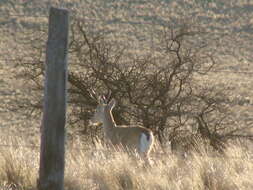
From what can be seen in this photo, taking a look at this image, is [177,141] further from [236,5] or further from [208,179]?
[236,5]

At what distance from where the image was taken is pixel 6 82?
3003 cm

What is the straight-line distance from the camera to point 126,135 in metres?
10.5

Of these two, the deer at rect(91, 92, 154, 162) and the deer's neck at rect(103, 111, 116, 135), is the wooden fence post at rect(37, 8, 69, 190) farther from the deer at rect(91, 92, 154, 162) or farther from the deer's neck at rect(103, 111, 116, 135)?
the deer's neck at rect(103, 111, 116, 135)

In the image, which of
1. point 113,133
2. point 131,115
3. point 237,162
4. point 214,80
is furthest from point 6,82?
point 237,162

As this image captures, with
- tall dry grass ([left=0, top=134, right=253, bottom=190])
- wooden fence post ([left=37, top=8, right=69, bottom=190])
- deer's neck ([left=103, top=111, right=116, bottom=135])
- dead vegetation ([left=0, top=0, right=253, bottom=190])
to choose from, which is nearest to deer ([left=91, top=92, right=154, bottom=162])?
deer's neck ([left=103, top=111, right=116, bottom=135])

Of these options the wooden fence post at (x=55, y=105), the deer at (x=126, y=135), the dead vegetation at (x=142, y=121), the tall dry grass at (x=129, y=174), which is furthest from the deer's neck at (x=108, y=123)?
the wooden fence post at (x=55, y=105)

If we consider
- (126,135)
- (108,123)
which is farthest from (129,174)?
(108,123)

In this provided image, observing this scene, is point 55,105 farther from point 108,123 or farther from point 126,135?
point 108,123

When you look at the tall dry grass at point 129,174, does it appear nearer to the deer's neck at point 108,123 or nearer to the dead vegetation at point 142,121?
the dead vegetation at point 142,121

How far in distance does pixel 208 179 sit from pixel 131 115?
6641 millimetres

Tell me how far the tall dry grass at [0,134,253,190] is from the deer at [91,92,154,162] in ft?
4.87

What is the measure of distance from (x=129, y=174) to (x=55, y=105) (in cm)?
133

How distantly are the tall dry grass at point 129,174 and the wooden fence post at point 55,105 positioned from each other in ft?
2.03

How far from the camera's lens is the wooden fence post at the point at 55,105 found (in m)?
6.21
